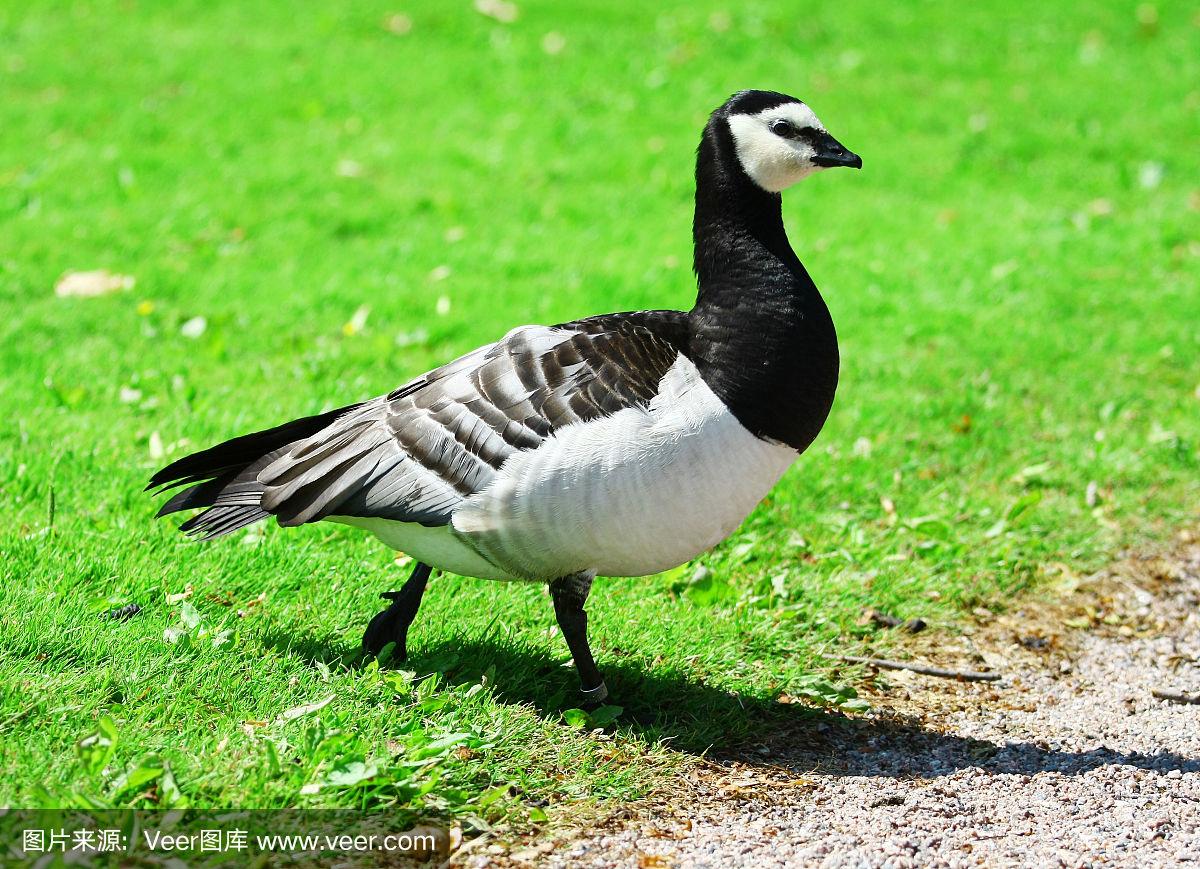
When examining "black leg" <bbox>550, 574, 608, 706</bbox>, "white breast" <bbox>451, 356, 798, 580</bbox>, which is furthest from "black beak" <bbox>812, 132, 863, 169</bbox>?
"black leg" <bbox>550, 574, 608, 706</bbox>

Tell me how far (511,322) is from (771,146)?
347 centimetres

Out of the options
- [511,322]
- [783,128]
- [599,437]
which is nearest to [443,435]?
[599,437]

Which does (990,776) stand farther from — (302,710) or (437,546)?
(302,710)

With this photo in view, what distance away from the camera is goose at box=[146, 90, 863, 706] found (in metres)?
4.04

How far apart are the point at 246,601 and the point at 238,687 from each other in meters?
0.72

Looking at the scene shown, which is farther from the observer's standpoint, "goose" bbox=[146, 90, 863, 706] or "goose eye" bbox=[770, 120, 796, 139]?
"goose eye" bbox=[770, 120, 796, 139]

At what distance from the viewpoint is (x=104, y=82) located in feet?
36.3

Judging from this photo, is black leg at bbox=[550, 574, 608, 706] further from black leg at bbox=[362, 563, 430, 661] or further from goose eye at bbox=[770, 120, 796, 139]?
goose eye at bbox=[770, 120, 796, 139]

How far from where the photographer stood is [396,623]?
14.5 ft

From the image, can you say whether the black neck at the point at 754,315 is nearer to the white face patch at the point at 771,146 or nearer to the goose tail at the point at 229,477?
the white face patch at the point at 771,146

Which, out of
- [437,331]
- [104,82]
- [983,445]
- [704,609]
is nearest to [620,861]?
[704,609]

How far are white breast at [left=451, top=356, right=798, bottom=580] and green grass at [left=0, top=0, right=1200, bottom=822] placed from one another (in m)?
0.60

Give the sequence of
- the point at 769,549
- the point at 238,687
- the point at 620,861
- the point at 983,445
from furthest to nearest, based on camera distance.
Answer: the point at 983,445 → the point at 769,549 → the point at 238,687 → the point at 620,861

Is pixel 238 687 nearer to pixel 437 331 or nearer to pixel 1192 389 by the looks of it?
pixel 437 331
